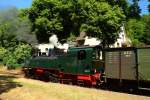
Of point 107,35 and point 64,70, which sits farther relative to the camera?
point 107,35

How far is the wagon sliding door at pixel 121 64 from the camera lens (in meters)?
23.6

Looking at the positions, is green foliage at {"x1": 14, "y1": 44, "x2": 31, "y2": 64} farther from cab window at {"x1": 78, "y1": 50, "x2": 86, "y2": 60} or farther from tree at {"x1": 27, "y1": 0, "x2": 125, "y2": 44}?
cab window at {"x1": 78, "y1": 50, "x2": 86, "y2": 60}

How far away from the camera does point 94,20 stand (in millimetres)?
38531

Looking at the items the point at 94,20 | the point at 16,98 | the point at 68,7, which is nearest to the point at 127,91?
the point at 16,98

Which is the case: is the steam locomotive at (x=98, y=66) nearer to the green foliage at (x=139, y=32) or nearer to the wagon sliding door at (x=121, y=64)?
the wagon sliding door at (x=121, y=64)

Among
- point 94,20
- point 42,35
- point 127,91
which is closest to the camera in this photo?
point 127,91

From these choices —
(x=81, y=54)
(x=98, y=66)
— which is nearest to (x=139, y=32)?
(x=81, y=54)

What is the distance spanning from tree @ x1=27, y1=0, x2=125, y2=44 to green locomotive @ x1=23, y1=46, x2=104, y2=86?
7114 mm

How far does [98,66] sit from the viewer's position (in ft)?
87.3

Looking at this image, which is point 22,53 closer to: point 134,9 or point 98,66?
point 134,9

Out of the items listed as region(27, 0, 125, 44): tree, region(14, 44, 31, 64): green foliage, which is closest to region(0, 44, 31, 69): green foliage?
region(14, 44, 31, 64): green foliage

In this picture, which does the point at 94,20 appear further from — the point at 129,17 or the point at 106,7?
the point at 129,17

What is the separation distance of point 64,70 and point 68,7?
41.7 ft

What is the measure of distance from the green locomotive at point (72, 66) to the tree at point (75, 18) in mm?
7114
